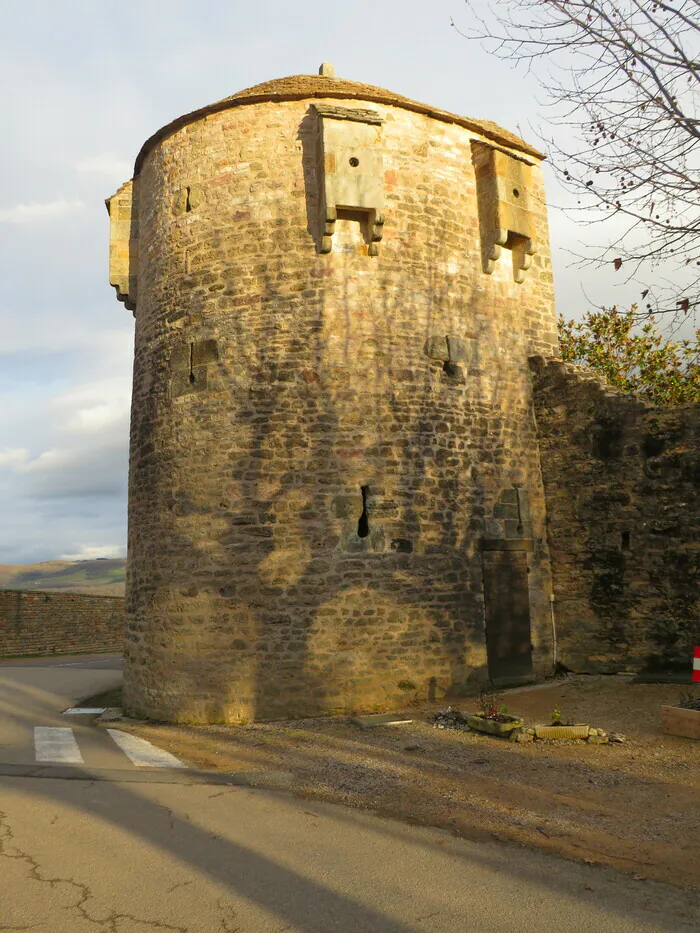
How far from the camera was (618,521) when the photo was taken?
9.75 meters

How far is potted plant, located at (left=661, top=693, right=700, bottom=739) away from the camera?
6.52 metres

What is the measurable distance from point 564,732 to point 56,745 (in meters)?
5.31

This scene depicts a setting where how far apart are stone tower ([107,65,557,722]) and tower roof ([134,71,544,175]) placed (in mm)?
38

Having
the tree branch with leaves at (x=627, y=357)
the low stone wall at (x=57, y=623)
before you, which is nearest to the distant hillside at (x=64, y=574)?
the low stone wall at (x=57, y=623)

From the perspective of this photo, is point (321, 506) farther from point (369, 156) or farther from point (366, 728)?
point (369, 156)

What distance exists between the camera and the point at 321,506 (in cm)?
867

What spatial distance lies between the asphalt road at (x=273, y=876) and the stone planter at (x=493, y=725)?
247 cm

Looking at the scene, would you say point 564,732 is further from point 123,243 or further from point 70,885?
point 123,243

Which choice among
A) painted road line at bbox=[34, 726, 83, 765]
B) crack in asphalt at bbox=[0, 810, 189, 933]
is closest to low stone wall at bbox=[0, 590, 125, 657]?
painted road line at bbox=[34, 726, 83, 765]

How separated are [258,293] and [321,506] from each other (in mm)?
2974

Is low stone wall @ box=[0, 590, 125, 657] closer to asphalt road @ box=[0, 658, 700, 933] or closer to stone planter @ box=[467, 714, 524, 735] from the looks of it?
stone planter @ box=[467, 714, 524, 735]

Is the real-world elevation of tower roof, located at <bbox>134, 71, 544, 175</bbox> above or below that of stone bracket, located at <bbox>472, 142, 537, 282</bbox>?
above

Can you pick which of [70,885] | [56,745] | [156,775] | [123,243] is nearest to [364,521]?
[156,775]

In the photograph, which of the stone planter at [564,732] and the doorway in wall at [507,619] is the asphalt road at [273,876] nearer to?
the stone planter at [564,732]
